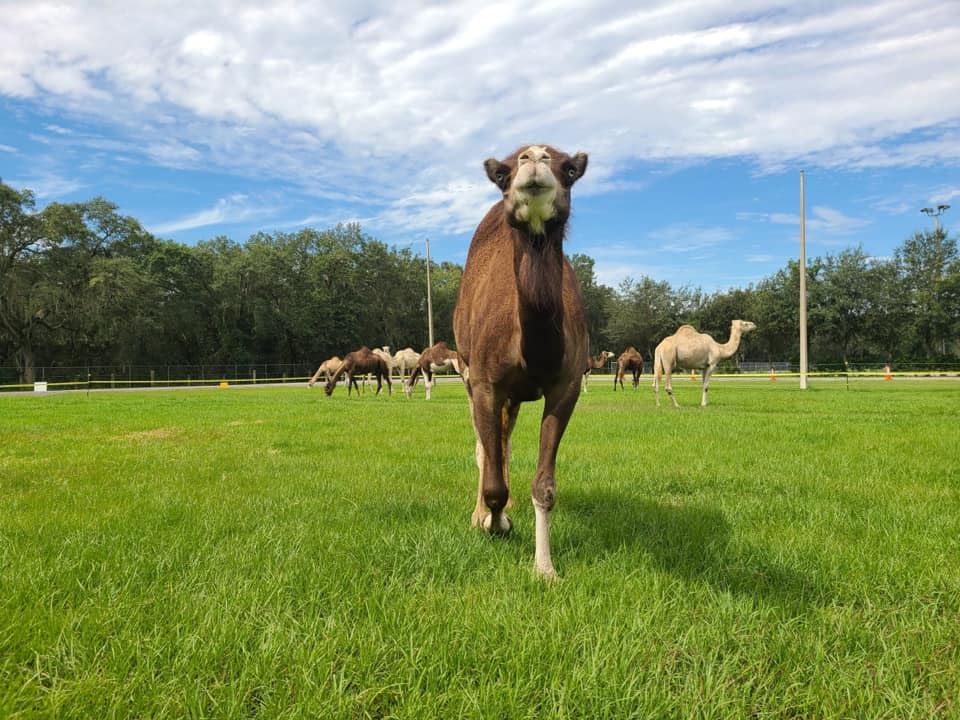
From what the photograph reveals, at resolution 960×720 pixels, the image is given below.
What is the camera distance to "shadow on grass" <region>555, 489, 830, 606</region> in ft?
9.71

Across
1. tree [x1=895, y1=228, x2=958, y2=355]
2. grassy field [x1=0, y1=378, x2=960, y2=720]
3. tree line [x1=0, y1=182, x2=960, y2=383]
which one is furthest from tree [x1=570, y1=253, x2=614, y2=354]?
grassy field [x1=0, y1=378, x2=960, y2=720]

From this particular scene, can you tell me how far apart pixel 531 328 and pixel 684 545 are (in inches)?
68.4

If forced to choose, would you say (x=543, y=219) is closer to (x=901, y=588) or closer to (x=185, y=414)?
(x=901, y=588)

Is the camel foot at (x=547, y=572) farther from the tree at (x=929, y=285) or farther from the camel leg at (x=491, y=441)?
the tree at (x=929, y=285)

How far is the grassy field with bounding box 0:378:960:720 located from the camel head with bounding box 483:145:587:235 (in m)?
1.83

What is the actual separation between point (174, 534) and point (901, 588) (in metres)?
4.15

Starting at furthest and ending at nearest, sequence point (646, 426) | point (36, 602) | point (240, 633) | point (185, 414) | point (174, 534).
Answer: point (185, 414) < point (646, 426) < point (174, 534) < point (36, 602) < point (240, 633)

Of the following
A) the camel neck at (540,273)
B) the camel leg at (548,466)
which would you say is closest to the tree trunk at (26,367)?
the camel leg at (548,466)

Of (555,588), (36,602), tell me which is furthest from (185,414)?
(555,588)

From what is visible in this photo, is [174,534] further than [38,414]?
No

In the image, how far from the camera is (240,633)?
2340mm

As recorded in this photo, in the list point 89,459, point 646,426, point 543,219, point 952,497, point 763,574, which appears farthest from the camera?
point 646,426

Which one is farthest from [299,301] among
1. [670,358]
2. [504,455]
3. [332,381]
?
[504,455]

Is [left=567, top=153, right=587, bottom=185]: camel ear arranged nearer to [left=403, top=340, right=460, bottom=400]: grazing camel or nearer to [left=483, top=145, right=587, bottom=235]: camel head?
[left=483, top=145, right=587, bottom=235]: camel head
